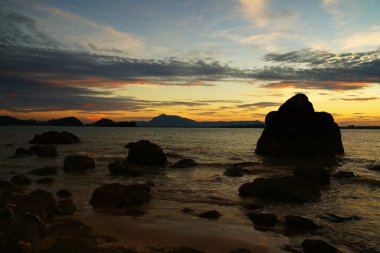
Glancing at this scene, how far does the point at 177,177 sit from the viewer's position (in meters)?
26.0

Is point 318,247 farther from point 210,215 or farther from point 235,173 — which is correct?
point 235,173

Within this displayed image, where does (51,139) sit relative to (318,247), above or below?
below

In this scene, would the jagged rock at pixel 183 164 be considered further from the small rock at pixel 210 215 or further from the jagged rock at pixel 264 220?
the jagged rock at pixel 264 220

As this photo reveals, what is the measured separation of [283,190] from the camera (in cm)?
1722

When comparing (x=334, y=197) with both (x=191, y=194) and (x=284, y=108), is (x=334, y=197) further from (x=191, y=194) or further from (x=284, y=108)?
(x=284, y=108)

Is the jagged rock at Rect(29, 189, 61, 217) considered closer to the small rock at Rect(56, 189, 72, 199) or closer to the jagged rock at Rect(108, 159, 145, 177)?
the small rock at Rect(56, 189, 72, 199)

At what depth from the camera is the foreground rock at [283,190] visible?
17000 mm

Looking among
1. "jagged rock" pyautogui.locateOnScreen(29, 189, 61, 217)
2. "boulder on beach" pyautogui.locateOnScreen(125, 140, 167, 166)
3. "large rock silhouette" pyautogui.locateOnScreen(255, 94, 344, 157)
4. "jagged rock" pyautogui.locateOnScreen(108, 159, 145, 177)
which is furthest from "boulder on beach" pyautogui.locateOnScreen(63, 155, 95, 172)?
"large rock silhouette" pyautogui.locateOnScreen(255, 94, 344, 157)

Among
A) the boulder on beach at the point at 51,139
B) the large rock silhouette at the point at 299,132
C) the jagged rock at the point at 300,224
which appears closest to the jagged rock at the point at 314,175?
the jagged rock at the point at 300,224

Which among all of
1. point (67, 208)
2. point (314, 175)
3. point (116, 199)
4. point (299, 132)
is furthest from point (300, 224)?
point (299, 132)

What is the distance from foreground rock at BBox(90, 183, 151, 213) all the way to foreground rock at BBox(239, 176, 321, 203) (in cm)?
561

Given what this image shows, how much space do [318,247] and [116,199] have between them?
29.0 ft

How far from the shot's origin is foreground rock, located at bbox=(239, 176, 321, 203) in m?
17.0

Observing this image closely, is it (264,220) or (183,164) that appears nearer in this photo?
(264,220)
